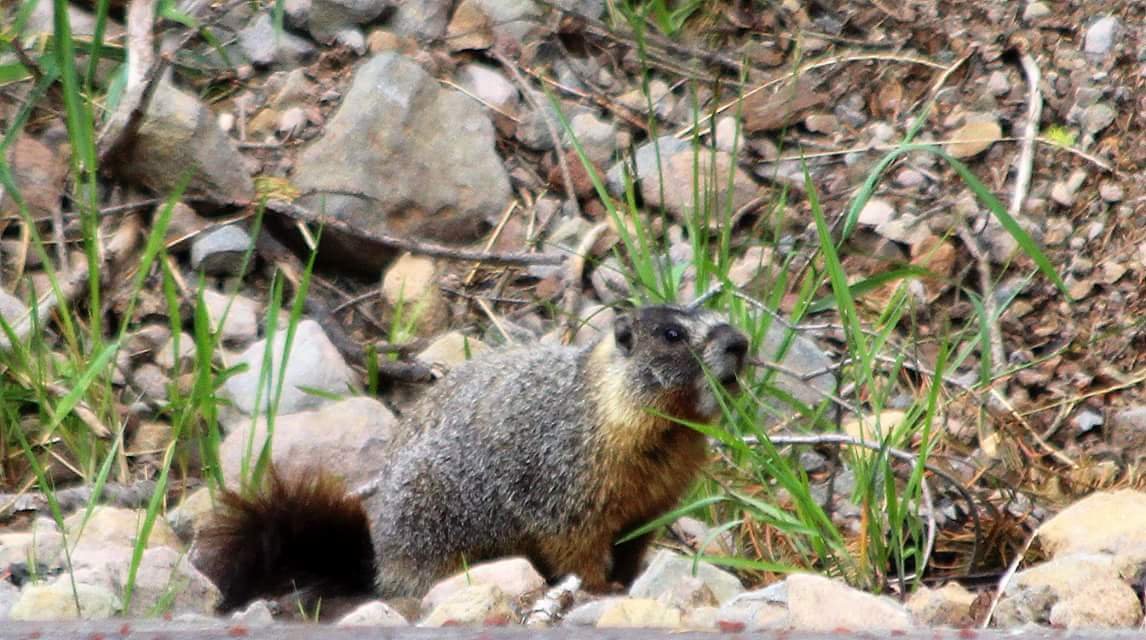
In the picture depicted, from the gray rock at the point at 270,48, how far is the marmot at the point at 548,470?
113 inches

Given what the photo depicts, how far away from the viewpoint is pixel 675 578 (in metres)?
3.92

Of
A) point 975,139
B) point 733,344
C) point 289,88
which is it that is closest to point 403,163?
point 289,88

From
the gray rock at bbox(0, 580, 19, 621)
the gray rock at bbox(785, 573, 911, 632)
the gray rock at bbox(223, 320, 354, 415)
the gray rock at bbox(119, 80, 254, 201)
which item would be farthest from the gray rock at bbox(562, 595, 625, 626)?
the gray rock at bbox(119, 80, 254, 201)

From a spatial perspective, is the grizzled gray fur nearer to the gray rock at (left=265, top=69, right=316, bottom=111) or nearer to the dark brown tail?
the dark brown tail

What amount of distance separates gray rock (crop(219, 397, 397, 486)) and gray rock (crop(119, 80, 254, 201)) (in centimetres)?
128

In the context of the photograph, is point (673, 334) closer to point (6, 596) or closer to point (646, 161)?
point (6, 596)

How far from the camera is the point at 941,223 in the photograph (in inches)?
270

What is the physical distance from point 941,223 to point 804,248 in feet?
2.13

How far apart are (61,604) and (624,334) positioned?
6.44 ft

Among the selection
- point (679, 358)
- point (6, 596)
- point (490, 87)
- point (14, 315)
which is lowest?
point (14, 315)

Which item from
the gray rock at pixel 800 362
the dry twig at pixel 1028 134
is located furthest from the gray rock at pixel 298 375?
the dry twig at pixel 1028 134

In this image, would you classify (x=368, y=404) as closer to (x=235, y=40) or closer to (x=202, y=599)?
(x=202, y=599)

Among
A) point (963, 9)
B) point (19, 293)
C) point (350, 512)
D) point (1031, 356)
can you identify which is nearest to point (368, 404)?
point (350, 512)

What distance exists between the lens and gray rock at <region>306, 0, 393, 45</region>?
7.51 meters
